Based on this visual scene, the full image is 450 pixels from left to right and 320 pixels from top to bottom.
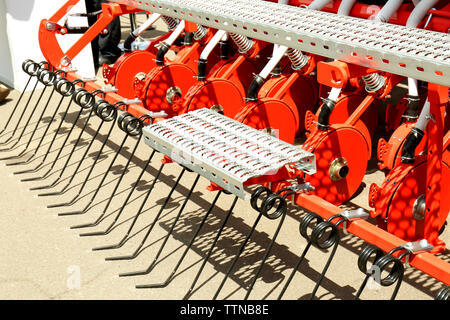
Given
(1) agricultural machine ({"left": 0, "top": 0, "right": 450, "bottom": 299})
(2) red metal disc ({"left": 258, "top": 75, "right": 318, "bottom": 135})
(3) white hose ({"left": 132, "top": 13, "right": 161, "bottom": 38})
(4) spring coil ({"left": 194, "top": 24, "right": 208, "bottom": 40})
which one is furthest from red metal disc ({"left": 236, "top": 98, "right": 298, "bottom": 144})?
(3) white hose ({"left": 132, "top": 13, "right": 161, "bottom": 38})

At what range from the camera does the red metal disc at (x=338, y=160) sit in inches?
138

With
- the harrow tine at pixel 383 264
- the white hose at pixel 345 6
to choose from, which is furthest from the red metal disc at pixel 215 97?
the harrow tine at pixel 383 264

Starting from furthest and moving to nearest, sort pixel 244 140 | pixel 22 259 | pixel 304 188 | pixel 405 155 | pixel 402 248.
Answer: pixel 22 259 → pixel 405 155 → pixel 244 140 → pixel 304 188 → pixel 402 248

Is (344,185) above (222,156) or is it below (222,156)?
below

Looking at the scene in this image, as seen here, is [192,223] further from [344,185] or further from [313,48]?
[313,48]

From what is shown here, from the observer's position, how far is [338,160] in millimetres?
3570

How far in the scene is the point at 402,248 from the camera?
233 centimetres

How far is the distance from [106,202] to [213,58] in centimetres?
182

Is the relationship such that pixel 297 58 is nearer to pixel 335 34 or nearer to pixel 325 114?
pixel 325 114

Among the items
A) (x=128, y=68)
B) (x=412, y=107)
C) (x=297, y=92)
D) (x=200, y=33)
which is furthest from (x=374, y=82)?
(x=128, y=68)

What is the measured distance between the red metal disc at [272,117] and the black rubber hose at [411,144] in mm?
1081

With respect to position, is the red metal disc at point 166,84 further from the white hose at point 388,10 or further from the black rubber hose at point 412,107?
the black rubber hose at point 412,107

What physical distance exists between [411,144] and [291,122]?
120cm

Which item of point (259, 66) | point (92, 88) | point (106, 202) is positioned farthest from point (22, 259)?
point (259, 66)
